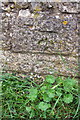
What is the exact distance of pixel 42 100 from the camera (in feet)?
6.04

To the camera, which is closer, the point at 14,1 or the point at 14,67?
the point at 14,1

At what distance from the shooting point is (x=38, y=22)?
1.88 meters

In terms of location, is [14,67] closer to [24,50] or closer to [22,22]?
[24,50]

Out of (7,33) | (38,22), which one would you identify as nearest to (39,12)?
(38,22)

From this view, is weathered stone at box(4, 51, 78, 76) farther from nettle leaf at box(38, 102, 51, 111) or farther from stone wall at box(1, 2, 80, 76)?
nettle leaf at box(38, 102, 51, 111)

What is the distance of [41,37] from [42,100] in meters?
0.65

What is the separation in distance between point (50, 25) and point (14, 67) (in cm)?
62

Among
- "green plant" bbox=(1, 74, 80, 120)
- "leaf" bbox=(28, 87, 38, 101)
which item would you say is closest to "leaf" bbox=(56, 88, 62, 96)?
"green plant" bbox=(1, 74, 80, 120)

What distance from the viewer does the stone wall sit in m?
1.84

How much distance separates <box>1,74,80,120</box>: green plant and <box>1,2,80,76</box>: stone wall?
0.17 metres

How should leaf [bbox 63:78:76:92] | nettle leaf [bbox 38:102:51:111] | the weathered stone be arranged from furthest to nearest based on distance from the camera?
1. the weathered stone
2. leaf [bbox 63:78:76:92]
3. nettle leaf [bbox 38:102:51:111]

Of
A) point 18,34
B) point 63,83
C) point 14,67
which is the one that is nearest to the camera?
point 63,83

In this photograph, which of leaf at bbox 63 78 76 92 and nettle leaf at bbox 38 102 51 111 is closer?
nettle leaf at bbox 38 102 51 111

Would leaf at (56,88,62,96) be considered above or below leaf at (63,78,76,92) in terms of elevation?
below
